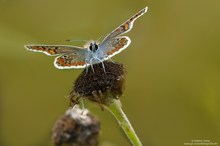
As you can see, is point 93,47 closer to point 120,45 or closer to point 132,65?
point 120,45

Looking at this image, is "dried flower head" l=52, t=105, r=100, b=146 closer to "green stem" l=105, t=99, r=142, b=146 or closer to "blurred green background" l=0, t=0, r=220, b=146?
"green stem" l=105, t=99, r=142, b=146

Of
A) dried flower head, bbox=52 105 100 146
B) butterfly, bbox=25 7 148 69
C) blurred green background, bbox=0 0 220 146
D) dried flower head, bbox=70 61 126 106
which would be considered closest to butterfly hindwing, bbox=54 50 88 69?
butterfly, bbox=25 7 148 69

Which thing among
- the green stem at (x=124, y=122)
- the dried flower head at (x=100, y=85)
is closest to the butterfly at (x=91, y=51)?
the dried flower head at (x=100, y=85)

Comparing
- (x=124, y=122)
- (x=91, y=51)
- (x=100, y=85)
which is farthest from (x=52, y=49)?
(x=124, y=122)

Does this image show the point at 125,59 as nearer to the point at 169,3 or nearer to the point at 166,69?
A: the point at 166,69

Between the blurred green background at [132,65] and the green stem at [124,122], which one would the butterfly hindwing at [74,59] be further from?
the blurred green background at [132,65]

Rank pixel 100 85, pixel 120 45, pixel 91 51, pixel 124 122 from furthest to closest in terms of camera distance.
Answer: pixel 120 45
pixel 91 51
pixel 100 85
pixel 124 122
